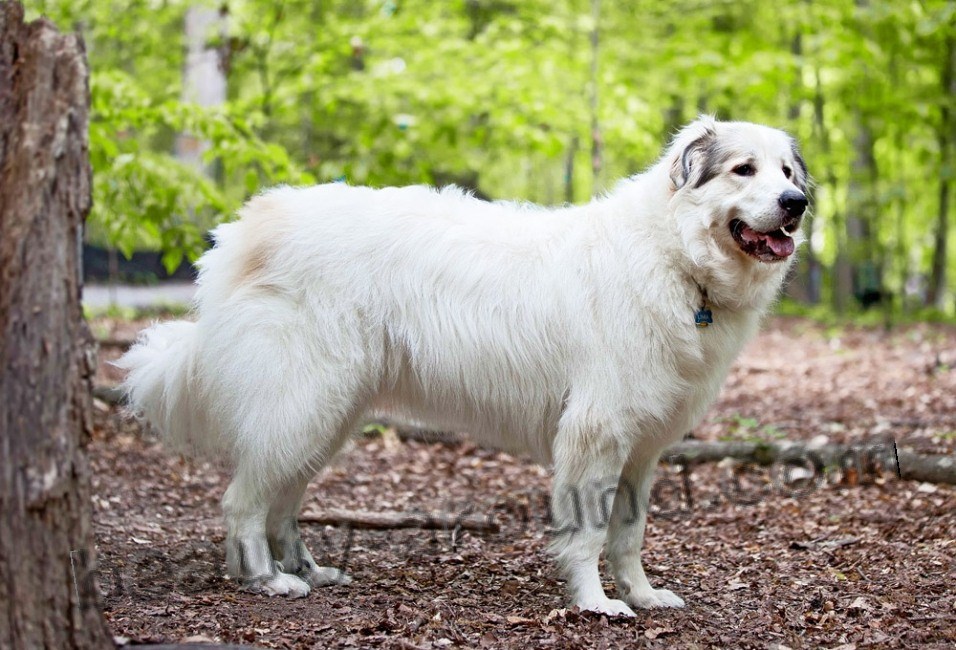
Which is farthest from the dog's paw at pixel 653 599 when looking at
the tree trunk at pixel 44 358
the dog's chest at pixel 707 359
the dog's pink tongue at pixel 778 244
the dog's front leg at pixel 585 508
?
the tree trunk at pixel 44 358

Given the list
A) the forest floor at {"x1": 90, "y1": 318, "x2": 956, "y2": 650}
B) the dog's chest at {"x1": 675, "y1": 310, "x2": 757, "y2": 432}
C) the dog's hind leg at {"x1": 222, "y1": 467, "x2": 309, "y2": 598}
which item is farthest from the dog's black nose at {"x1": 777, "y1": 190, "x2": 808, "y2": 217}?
Result: the dog's hind leg at {"x1": 222, "y1": 467, "x2": 309, "y2": 598}

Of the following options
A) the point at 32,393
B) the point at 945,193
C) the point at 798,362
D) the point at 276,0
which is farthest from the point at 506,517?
the point at 945,193

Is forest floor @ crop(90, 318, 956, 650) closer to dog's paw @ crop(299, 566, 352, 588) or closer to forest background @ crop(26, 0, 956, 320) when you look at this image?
dog's paw @ crop(299, 566, 352, 588)

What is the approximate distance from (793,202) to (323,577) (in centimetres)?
232

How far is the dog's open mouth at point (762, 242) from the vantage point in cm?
348

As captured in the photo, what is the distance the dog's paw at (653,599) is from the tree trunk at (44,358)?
201cm

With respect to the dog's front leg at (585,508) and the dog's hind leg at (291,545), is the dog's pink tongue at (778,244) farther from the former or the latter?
the dog's hind leg at (291,545)

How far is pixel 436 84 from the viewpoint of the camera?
9203 mm

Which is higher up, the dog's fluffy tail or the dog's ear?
the dog's ear

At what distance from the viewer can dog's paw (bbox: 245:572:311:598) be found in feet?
12.0

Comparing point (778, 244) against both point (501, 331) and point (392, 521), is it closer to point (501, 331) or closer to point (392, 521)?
point (501, 331)

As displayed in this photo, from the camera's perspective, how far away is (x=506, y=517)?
502cm

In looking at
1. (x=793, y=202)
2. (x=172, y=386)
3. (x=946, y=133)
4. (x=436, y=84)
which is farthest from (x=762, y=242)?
(x=946, y=133)

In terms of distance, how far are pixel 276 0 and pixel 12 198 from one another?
604cm
